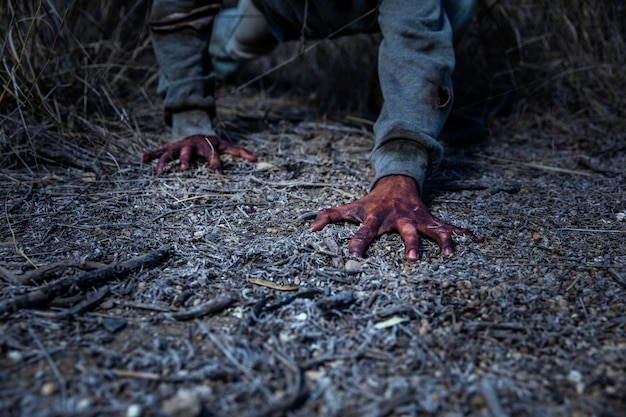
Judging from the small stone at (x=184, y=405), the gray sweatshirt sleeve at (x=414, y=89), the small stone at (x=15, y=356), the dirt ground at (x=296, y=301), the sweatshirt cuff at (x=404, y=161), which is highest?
the gray sweatshirt sleeve at (x=414, y=89)

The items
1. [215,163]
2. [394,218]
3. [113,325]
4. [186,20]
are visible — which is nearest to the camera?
[113,325]

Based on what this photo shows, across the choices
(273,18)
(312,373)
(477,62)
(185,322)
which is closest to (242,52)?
(273,18)

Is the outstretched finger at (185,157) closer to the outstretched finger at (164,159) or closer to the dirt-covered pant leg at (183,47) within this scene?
the outstretched finger at (164,159)

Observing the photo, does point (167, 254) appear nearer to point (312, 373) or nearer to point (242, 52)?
point (312, 373)

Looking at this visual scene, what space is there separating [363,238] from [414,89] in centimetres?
53

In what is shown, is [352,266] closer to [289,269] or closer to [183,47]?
[289,269]

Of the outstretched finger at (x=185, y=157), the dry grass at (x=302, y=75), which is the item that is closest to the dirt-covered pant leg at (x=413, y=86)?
the dry grass at (x=302, y=75)

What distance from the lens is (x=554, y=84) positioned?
112 inches

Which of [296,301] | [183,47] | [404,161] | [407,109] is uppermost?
[183,47]

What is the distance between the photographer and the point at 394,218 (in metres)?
1.55

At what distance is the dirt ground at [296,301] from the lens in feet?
3.30

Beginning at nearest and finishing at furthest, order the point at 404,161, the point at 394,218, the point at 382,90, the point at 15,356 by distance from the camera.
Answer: the point at 15,356, the point at 394,218, the point at 404,161, the point at 382,90

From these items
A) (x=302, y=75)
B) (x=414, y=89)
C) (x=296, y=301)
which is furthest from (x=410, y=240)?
(x=302, y=75)

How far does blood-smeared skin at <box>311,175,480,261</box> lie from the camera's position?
1.48 m
